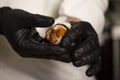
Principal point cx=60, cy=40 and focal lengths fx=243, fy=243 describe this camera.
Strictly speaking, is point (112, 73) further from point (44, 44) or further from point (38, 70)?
point (44, 44)

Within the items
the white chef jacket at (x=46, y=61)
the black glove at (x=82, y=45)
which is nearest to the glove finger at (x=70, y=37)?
the black glove at (x=82, y=45)

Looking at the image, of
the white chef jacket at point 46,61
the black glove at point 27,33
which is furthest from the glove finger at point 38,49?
the white chef jacket at point 46,61

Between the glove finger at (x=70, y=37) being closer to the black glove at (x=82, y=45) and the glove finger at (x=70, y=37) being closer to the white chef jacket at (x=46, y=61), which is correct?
the black glove at (x=82, y=45)

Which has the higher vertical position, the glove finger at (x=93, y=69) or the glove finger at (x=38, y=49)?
the glove finger at (x=38, y=49)

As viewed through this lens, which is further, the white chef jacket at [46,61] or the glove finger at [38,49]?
the white chef jacket at [46,61]

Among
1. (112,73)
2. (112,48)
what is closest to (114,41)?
(112,48)

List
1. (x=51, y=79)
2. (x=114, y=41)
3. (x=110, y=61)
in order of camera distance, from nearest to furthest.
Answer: (x=51, y=79) < (x=114, y=41) < (x=110, y=61)

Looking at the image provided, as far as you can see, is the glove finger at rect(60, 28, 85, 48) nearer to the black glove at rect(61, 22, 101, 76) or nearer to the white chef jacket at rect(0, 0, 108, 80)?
the black glove at rect(61, 22, 101, 76)

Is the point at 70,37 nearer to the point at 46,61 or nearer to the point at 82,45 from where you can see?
the point at 82,45
